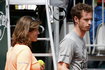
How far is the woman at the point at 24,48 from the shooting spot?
3264mm

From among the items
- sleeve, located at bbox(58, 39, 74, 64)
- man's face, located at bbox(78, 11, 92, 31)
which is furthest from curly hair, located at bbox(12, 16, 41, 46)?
man's face, located at bbox(78, 11, 92, 31)

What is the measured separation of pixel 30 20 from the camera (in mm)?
3436

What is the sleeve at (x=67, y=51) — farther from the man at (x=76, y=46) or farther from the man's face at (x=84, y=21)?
the man's face at (x=84, y=21)

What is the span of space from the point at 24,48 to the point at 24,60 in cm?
12

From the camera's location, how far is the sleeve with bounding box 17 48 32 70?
→ 3.24 metres

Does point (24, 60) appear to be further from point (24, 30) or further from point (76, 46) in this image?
point (76, 46)

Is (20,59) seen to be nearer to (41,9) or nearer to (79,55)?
(79,55)

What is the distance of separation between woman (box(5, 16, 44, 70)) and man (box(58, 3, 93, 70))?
304 millimetres

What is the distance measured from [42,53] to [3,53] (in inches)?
23.0

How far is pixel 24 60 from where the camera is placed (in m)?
3.25

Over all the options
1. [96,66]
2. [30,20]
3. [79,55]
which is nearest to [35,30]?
[30,20]

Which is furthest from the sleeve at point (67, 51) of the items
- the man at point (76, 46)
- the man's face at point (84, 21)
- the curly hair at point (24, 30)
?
the curly hair at point (24, 30)

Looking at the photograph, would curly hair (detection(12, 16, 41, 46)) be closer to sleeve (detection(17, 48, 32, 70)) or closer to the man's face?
sleeve (detection(17, 48, 32, 70))

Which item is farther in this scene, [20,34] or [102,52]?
[102,52]
